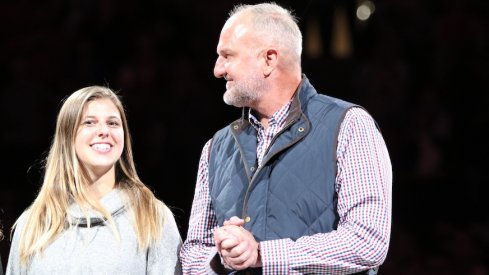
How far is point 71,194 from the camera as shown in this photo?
11.4 feet

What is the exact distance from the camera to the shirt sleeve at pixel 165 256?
3.34 m

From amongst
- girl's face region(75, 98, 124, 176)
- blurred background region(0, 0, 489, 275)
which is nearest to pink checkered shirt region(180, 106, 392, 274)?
girl's face region(75, 98, 124, 176)

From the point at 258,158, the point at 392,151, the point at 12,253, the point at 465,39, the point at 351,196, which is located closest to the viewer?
the point at 351,196

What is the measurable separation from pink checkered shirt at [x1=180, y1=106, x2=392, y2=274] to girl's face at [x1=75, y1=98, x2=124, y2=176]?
773 mm

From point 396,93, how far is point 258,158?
2.79 m

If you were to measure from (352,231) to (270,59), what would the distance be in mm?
623

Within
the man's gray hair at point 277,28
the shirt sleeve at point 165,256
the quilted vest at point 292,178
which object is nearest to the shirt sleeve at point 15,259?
the shirt sleeve at point 165,256

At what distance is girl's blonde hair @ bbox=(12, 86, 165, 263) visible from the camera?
335 cm

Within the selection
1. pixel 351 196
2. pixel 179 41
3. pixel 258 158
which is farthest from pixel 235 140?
pixel 179 41

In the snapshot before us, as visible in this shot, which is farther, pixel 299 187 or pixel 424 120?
pixel 424 120

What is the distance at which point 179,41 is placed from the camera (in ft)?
20.0

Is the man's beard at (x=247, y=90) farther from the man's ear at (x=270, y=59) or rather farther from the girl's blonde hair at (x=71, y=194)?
the girl's blonde hair at (x=71, y=194)

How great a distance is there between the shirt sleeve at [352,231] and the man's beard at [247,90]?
1.12 ft

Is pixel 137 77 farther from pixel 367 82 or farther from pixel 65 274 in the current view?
pixel 65 274
